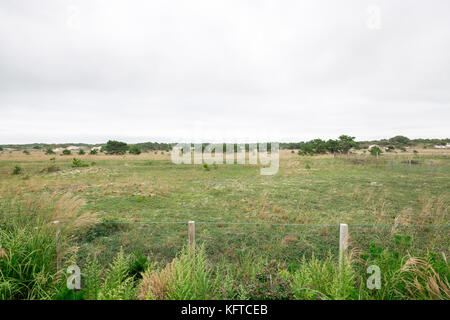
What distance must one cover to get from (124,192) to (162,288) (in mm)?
10703

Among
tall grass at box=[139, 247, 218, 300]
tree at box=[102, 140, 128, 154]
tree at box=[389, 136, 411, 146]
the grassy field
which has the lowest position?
the grassy field

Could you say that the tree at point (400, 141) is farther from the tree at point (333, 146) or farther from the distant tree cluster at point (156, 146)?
the distant tree cluster at point (156, 146)

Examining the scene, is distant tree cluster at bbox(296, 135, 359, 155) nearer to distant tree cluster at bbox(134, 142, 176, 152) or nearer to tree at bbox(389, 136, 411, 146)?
tree at bbox(389, 136, 411, 146)

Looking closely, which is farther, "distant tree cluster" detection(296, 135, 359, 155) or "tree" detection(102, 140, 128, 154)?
"distant tree cluster" detection(296, 135, 359, 155)

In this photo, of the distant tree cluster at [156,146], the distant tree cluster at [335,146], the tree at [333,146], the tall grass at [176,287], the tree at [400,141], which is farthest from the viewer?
the tree at [400,141]

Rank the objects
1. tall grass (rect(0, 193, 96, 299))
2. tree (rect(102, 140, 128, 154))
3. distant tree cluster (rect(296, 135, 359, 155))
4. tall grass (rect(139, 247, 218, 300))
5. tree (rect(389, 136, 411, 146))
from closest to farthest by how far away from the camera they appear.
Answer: tall grass (rect(139, 247, 218, 300)), tall grass (rect(0, 193, 96, 299)), tree (rect(102, 140, 128, 154)), distant tree cluster (rect(296, 135, 359, 155)), tree (rect(389, 136, 411, 146))

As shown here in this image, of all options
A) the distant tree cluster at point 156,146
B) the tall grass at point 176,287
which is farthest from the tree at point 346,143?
the tall grass at point 176,287

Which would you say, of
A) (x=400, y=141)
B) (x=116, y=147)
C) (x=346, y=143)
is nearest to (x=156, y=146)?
(x=116, y=147)

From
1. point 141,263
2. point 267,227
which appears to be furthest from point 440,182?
point 141,263

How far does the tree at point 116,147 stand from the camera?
4828cm

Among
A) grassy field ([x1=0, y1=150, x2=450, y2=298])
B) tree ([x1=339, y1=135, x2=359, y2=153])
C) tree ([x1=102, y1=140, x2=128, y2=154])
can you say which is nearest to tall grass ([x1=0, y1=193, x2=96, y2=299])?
grassy field ([x1=0, y1=150, x2=450, y2=298])

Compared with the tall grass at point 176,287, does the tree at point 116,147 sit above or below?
above

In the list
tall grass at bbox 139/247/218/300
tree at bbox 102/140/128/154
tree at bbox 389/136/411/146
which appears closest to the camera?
tall grass at bbox 139/247/218/300

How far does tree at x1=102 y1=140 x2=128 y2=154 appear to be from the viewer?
4828 cm
